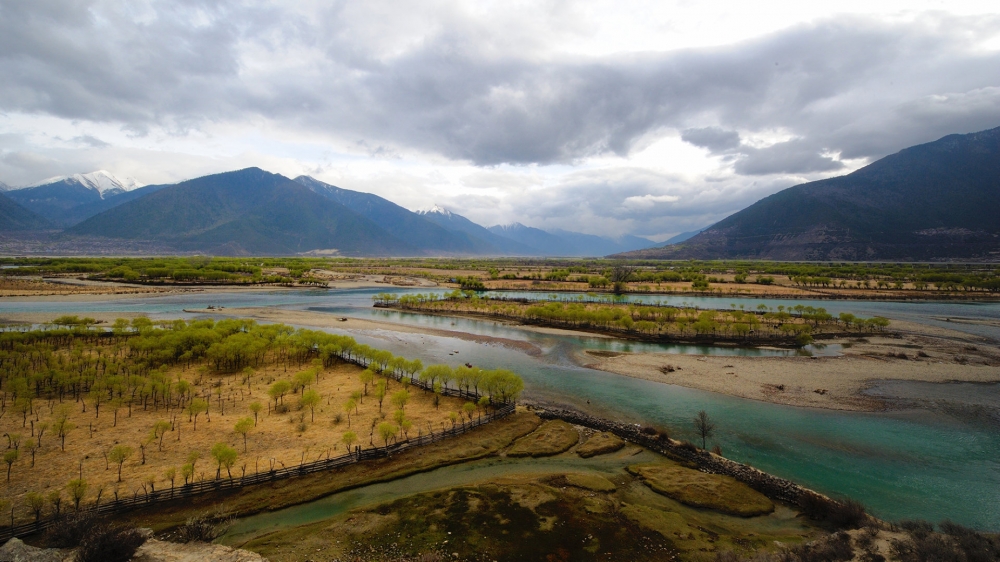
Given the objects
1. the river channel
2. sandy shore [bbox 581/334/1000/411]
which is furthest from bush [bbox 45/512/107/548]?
sandy shore [bbox 581/334/1000/411]

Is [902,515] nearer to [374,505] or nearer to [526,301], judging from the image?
[374,505]

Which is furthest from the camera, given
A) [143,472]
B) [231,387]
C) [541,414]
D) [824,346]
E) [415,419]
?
[824,346]

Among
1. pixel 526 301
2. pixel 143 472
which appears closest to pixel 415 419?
pixel 143 472

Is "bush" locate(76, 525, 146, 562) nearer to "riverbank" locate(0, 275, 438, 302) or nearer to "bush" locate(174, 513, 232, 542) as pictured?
"bush" locate(174, 513, 232, 542)

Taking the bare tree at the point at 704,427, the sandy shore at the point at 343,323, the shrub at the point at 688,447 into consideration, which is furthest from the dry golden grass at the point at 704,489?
the sandy shore at the point at 343,323

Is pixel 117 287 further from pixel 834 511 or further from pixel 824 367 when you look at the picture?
pixel 824 367

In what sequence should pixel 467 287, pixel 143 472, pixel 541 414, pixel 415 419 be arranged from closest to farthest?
pixel 143 472 → pixel 415 419 → pixel 541 414 → pixel 467 287

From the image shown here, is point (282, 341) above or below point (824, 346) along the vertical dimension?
above
